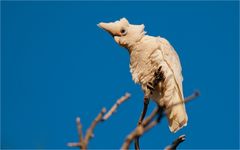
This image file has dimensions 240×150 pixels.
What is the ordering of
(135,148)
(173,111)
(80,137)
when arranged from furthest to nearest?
(173,111) < (135,148) < (80,137)

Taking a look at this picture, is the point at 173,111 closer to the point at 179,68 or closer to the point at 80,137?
the point at 179,68

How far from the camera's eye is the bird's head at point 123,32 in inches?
262

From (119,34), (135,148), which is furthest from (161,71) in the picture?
(135,148)

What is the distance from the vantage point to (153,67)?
6578 millimetres

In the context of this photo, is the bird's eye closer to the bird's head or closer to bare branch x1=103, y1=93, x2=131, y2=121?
the bird's head

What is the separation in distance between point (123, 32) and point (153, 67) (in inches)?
24.5

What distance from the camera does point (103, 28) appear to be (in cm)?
672

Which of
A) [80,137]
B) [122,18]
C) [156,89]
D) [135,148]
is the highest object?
[122,18]

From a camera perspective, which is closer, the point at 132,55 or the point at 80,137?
the point at 80,137

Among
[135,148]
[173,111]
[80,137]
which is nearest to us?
[80,137]

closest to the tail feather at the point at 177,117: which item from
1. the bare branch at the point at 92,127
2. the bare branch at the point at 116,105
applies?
the bare branch at the point at 116,105

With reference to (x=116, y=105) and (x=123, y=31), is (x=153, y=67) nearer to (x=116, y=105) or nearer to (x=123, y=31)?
(x=123, y=31)

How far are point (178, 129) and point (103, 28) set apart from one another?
1.68m

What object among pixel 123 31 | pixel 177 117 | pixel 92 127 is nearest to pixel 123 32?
pixel 123 31
